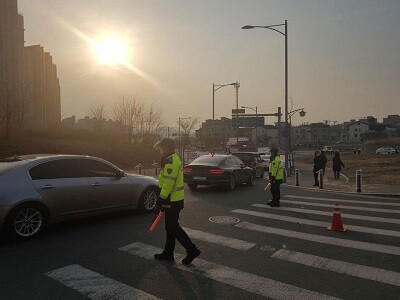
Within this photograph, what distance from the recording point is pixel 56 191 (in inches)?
288

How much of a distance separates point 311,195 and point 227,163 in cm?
350

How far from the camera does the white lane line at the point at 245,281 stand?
4.52 metres

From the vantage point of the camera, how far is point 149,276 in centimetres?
507

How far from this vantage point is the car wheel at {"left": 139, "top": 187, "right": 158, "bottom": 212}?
30.5 ft

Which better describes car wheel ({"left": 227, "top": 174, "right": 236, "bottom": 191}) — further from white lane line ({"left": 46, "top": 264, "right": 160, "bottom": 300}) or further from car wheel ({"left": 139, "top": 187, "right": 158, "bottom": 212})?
white lane line ({"left": 46, "top": 264, "right": 160, "bottom": 300})

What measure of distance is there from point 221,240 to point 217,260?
1145mm

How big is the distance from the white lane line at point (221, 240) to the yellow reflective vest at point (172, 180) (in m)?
1.60

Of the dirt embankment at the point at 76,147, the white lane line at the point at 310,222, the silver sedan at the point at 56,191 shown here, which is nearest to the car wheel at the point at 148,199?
the silver sedan at the point at 56,191

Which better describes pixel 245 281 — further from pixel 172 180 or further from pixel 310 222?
pixel 310 222

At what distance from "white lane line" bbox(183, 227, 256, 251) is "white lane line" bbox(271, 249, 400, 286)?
62 cm

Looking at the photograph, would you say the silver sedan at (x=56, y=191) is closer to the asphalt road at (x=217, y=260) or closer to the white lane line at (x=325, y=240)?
the asphalt road at (x=217, y=260)

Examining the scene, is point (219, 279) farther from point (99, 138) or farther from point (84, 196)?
point (99, 138)

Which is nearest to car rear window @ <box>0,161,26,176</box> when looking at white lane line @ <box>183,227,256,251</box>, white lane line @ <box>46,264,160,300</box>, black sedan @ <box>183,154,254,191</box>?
white lane line @ <box>46,264,160,300</box>

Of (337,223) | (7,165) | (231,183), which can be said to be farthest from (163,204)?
(231,183)
